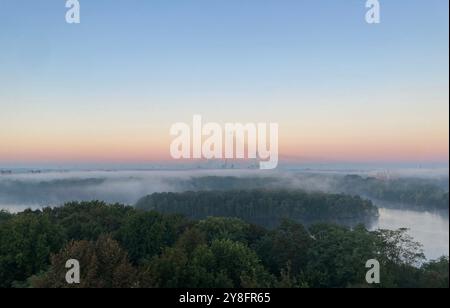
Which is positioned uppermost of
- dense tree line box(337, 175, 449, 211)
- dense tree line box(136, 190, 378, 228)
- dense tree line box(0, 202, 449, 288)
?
dense tree line box(337, 175, 449, 211)

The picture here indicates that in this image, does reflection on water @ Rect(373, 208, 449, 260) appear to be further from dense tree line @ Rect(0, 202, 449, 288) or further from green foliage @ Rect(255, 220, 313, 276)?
green foliage @ Rect(255, 220, 313, 276)

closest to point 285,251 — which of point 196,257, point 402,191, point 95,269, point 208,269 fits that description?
point 208,269

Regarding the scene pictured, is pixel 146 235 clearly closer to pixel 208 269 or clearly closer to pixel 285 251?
pixel 208 269

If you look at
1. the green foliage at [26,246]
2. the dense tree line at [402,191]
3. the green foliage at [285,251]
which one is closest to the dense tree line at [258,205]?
the dense tree line at [402,191]

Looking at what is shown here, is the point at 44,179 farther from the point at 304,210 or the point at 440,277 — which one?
the point at 440,277

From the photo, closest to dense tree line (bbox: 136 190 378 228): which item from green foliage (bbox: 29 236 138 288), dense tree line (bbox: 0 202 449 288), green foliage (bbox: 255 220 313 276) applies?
dense tree line (bbox: 0 202 449 288)
